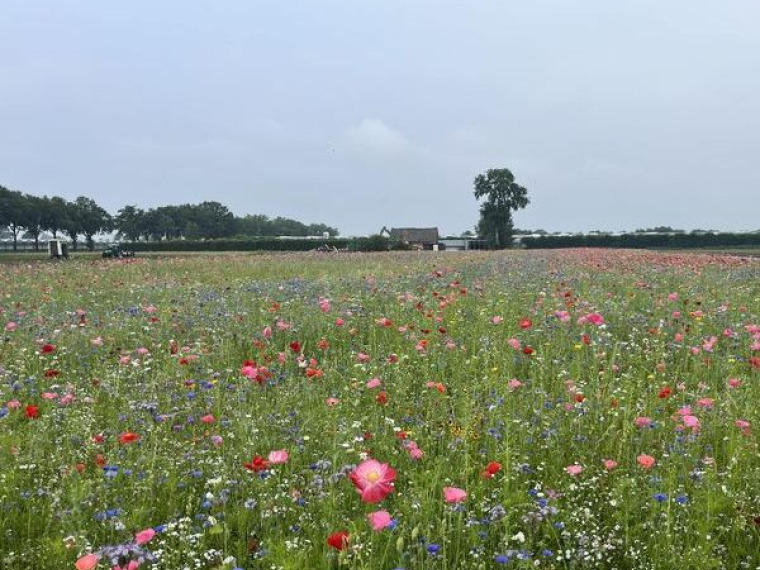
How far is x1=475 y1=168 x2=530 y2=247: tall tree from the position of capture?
9006cm

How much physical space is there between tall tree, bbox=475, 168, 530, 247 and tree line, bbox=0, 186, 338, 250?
164 ft

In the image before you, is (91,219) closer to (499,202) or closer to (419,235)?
(419,235)

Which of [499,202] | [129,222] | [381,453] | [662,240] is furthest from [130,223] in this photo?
[381,453]

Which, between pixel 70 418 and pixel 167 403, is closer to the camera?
pixel 70 418

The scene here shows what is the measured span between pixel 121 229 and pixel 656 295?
13803 cm

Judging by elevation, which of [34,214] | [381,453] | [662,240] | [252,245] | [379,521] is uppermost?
[34,214]

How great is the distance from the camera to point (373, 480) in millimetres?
Answer: 1982

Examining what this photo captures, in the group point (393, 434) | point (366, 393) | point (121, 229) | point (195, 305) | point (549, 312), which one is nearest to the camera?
point (393, 434)

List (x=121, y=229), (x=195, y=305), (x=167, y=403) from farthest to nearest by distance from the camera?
(x=121, y=229) → (x=195, y=305) → (x=167, y=403)

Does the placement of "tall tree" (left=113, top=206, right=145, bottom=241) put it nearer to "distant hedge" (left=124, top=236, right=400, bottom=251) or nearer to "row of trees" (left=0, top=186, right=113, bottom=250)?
"row of trees" (left=0, top=186, right=113, bottom=250)

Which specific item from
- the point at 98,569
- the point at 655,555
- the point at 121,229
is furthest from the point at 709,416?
the point at 121,229

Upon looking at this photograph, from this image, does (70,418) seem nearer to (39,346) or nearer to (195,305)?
(39,346)

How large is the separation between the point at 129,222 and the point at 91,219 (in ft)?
73.6

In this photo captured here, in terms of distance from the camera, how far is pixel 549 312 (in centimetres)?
794
